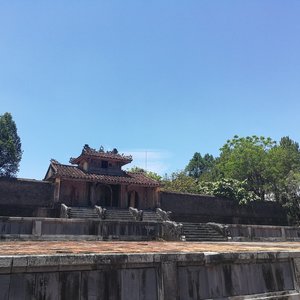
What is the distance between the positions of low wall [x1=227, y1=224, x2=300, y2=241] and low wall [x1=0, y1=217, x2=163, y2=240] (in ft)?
18.6

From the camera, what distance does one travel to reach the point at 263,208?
3169 centimetres

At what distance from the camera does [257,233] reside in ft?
62.1

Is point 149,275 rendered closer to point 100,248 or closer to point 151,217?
point 100,248

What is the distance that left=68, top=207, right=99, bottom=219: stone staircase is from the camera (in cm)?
2183

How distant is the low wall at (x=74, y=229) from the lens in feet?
40.3

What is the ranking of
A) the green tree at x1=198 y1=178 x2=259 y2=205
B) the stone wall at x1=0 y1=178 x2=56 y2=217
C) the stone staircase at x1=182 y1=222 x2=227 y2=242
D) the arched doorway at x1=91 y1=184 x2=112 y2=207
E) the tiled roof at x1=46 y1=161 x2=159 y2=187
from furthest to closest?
the green tree at x1=198 y1=178 x2=259 y2=205, the arched doorway at x1=91 y1=184 x2=112 y2=207, the tiled roof at x1=46 y1=161 x2=159 y2=187, the stone wall at x1=0 y1=178 x2=56 y2=217, the stone staircase at x1=182 y1=222 x2=227 y2=242

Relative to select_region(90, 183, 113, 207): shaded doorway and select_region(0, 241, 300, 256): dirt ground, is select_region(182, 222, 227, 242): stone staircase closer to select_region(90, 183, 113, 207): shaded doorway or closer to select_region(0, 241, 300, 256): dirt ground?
select_region(0, 241, 300, 256): dirt ground

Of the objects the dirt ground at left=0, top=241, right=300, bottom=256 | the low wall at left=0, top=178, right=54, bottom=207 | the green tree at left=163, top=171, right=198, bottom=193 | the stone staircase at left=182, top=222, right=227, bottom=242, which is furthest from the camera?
the green tree at left=163, top=171, right=198, bottom=193

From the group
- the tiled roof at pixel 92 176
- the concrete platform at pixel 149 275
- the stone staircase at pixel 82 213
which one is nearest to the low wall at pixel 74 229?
the concrete platform at pixel 149 275

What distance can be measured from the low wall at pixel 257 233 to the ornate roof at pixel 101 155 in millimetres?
13285

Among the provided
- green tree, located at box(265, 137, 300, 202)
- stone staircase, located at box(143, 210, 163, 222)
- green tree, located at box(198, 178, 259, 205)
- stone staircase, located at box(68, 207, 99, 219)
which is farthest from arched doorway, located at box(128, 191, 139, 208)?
green tree, located at box(265, 137, 300, 202)

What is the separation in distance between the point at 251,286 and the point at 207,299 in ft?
3.47

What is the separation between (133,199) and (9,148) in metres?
14.1

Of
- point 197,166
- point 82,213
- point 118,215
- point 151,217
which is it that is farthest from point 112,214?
point 197,166
